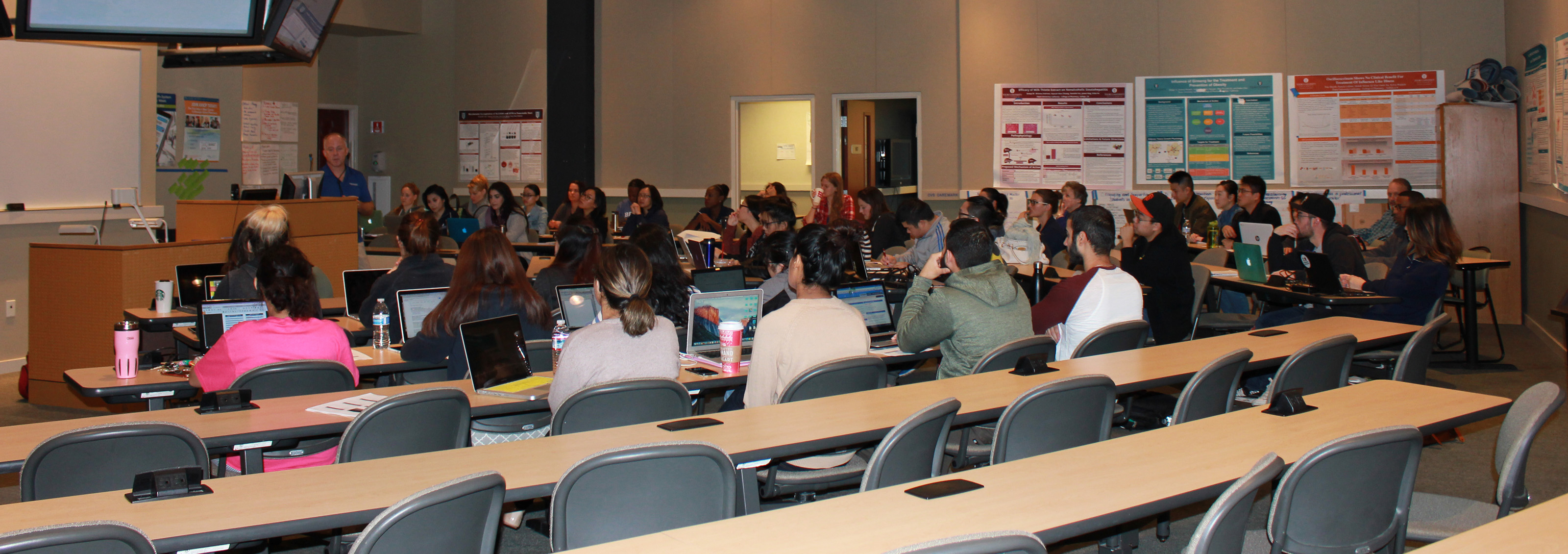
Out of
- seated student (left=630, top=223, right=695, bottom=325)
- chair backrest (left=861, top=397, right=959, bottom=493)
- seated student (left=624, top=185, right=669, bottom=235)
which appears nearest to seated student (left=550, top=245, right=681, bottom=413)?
chair backrest (left=861, top=397, right=959, bottom=493)

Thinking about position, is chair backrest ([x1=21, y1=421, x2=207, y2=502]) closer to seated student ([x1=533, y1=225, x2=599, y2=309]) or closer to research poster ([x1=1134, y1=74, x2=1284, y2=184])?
seated student ([x1=533, y1=225, x2=599, y2=309])

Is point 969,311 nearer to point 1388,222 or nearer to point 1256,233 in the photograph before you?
point 1256,233

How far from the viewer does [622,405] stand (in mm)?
3000

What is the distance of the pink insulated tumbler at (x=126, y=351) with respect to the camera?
383 cm

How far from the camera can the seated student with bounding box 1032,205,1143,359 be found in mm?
4297

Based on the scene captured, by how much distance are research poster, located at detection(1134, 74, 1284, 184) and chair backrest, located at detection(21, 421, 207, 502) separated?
8.77m

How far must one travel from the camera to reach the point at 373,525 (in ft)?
5.88

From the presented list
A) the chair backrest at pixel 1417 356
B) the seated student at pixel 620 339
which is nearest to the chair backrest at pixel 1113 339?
the chair backrest at pixel 1417 356

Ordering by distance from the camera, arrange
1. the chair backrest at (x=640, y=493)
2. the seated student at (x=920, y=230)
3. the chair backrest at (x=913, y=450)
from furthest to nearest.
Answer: the seated student at (x=920, y=230) < the chair backrest at (x=913, y=450) < the chair backrest at (x=640, y=493)

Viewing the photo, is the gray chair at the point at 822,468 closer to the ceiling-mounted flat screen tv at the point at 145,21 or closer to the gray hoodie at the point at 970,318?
the gray hoodie at the point at 970,318

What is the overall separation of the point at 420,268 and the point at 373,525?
3.35 meters

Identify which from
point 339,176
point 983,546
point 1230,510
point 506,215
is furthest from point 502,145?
point 983,546

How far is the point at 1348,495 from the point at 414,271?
13.1ft

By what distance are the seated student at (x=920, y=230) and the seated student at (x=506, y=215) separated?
3.92 metres
